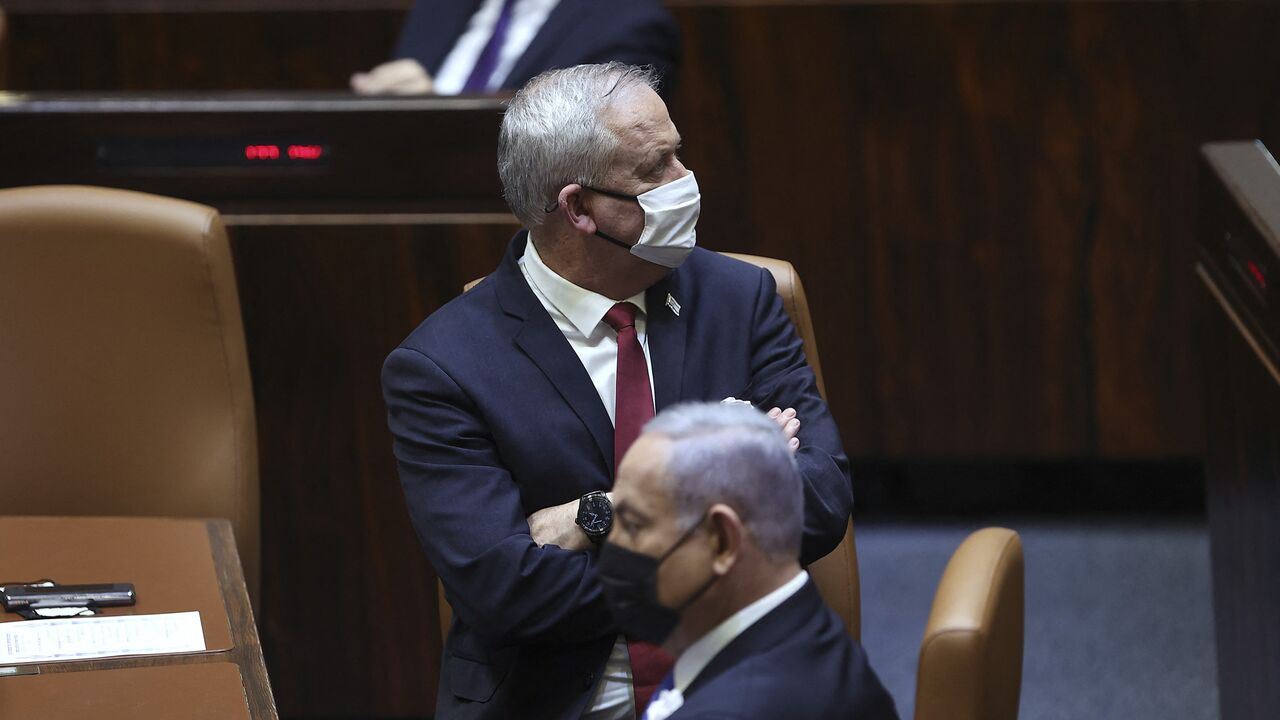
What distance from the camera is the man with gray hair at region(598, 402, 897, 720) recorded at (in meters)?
1.59

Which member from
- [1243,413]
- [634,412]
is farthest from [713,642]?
[1243,413]

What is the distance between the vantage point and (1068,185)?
415 cm

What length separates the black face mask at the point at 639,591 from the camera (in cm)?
165

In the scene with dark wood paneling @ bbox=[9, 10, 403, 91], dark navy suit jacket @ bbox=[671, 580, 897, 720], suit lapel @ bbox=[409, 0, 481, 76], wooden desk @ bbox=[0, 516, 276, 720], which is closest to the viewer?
dark navy suit jacket @ bbox=[671, 580, 897, 720]

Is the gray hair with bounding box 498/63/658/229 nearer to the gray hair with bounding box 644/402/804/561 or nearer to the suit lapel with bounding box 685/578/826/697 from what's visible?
the gray hair with bounding box 644/402/804/561

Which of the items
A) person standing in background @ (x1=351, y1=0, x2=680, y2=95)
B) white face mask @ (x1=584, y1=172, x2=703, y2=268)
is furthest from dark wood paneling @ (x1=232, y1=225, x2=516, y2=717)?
white face mask @ (x1=584, y1=172, x2=703, y2=268)

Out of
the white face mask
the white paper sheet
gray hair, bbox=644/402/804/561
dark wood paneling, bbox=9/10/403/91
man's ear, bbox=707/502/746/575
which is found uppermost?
dark wood paneling, bbox=9/10/403/91

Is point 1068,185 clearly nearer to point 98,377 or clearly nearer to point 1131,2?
point 1131,2

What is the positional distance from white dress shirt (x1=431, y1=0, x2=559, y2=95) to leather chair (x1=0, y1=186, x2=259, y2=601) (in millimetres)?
850

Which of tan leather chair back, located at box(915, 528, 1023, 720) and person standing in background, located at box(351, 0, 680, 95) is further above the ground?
person standing in background, located at box(351, 0, 680, 95)

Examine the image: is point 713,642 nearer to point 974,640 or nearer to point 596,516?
point 974,640

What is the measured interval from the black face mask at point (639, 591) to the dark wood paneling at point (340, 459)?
1.37m

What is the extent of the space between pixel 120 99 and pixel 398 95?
1.66 ft

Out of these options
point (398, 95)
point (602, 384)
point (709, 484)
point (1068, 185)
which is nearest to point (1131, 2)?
point (1068, 185)
